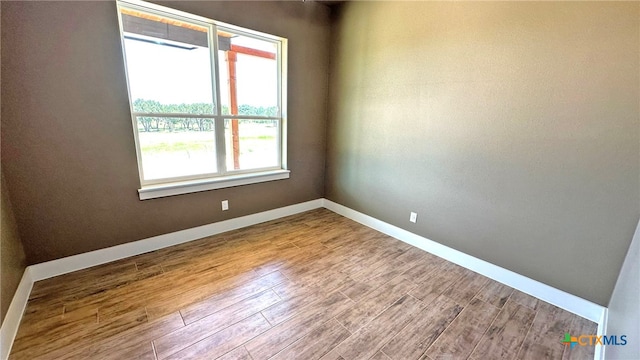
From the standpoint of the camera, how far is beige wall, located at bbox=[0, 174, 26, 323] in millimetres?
1584

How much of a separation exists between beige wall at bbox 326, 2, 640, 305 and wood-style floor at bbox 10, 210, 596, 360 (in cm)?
47

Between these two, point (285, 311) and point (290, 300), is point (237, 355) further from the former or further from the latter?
point (290, 300)

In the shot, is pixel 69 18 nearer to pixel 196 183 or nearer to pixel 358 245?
pixel 196 183

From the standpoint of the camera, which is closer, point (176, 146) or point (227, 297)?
point (227, 297)

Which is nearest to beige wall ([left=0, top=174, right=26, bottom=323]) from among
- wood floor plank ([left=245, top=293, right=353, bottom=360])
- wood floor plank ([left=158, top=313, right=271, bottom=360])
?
wood floor plank ([left=158, top=313, right=271, bottom=360])

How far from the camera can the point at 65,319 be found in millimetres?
1716

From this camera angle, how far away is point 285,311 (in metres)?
1.85

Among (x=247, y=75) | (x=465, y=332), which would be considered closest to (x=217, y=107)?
(x=247, y=75)

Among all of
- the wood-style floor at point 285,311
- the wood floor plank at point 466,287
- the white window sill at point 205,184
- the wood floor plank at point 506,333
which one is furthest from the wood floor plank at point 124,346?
the wood floor plank at point 466,287

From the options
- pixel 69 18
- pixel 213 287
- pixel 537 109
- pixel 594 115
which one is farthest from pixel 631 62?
pixel 69 18

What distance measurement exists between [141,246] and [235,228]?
936 millimetres

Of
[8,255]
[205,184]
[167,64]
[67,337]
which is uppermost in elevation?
[167,64]

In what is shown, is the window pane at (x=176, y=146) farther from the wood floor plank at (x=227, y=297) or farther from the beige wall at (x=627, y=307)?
the beige wall at (x=627, y=307)

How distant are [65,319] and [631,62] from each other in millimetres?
3940
